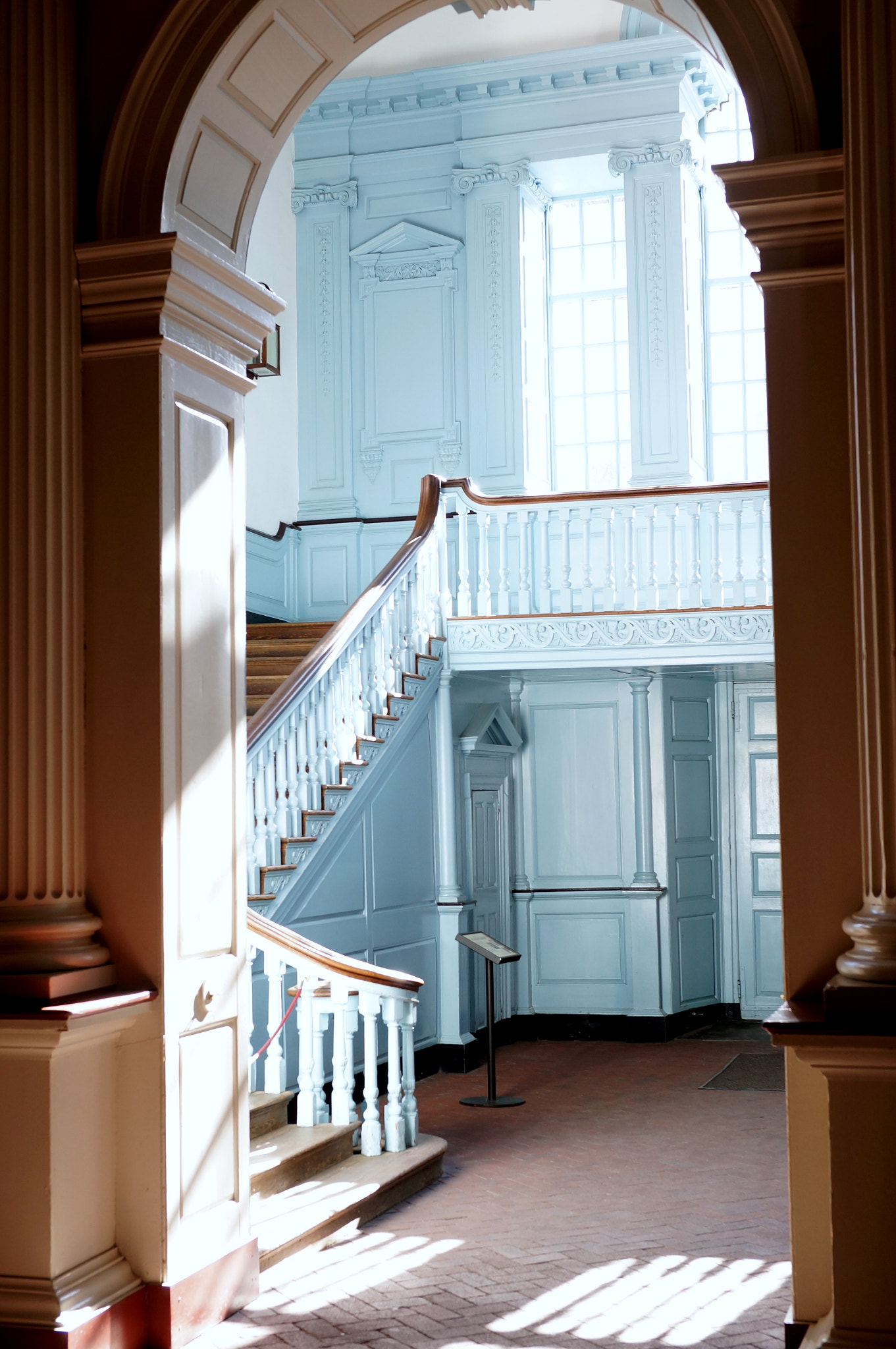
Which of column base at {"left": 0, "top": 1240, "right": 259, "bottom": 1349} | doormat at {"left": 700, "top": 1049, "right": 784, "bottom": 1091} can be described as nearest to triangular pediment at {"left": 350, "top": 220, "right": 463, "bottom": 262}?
doormat at {"left": 700, "top": 1049, "right": 784, "bottom": 1091}

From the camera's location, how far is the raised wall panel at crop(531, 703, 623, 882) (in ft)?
37.3

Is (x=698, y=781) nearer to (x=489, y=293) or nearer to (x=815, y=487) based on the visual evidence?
(x=489, y=293)

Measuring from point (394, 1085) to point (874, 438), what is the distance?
417 centimetres

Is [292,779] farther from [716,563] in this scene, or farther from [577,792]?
[577,792]

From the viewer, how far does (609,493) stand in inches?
394

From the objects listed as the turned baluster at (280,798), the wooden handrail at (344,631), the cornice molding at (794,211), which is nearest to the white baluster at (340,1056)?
the wooden handrail at (344,631)

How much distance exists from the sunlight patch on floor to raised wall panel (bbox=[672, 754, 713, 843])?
20.8 feet

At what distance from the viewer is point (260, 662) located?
10375 mm

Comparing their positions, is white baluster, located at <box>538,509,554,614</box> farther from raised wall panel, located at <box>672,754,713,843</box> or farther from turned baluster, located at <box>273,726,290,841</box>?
turned baluster, located at <box>273,726,290,841</box>

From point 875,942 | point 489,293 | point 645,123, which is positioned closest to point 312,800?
point 875,942

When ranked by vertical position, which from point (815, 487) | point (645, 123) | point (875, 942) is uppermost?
point (645, 123)

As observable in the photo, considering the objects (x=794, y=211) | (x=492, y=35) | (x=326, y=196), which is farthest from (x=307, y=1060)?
(x=492, y=35)

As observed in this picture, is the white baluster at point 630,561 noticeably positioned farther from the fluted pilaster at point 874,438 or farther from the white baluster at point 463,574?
the fluted pilaster at point 874,438

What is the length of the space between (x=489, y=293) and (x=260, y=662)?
4.32 m
